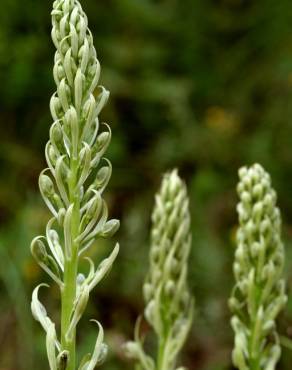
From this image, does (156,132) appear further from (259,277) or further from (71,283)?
(71,283)

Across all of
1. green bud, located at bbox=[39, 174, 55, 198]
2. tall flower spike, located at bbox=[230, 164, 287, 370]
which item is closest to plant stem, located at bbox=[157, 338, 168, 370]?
tall flower spike, located at bbox=[230, 164, 287, 370]

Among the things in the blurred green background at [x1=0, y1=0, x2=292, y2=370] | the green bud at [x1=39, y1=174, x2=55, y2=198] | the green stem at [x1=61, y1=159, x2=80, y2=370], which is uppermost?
the blurred green background at [x1=0, y1=0, x2=292, y2=370]

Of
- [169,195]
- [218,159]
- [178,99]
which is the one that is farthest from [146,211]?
[169,195]

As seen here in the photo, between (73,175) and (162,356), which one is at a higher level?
(73,175)

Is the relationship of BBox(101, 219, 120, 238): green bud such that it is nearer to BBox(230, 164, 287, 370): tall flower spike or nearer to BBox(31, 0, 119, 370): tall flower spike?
BBox(31, 0, 119, 370): tall flower spike

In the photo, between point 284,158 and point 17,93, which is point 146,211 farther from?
point 17,93

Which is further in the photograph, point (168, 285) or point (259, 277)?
point (168, 285)

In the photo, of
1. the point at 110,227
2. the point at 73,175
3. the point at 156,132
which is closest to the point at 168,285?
the point at 110,227

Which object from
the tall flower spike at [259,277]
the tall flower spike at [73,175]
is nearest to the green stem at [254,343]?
the tall flower spike at [259,277]
